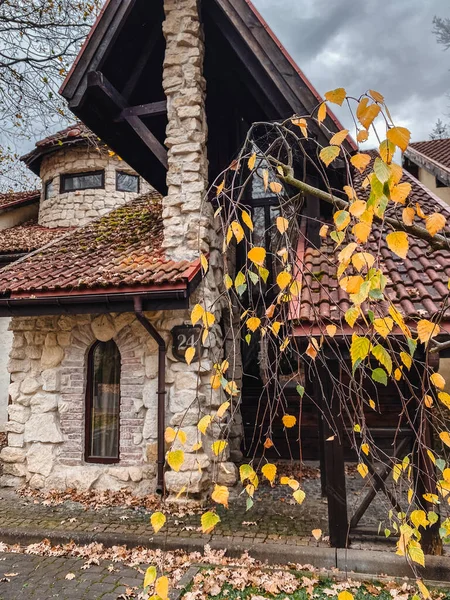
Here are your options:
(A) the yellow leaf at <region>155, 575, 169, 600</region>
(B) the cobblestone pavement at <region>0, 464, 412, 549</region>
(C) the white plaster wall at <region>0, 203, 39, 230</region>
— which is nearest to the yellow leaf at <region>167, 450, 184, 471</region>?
(A) the yellow leaf at <region>155, 575, 169, 600</region>

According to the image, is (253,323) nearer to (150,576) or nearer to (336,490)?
(150,576)

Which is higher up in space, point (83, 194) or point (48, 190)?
point (48, 190)

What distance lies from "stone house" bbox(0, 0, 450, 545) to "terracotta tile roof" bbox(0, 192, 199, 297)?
0.11 feet

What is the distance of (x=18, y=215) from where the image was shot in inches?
508

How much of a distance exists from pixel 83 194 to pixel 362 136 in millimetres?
10706

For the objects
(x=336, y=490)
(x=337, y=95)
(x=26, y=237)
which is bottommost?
(x=336, y=490)

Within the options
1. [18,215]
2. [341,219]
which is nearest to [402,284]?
[341,219]

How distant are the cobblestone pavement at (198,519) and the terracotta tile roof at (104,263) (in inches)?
110

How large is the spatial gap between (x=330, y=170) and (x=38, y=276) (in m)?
4.44

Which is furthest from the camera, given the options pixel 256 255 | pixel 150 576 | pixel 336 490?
pixel 336 490

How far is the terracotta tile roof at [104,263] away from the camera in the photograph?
220 inches

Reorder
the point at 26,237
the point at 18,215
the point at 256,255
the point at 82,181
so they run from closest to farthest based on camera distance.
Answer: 1. the point at 256,255
2. the point at 26,237
3. the point at 82,181
4. the point at 18,215

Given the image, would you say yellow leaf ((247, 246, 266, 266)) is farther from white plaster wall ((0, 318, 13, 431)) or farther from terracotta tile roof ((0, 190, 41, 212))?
terracotta tile roof ((0, 190, 41, 212))

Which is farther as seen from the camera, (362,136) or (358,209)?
(362,136)
